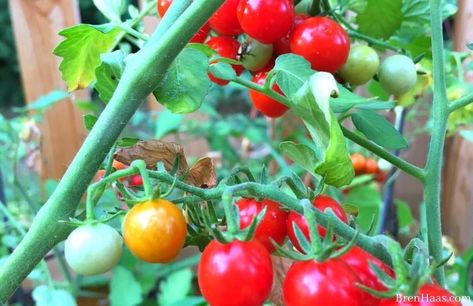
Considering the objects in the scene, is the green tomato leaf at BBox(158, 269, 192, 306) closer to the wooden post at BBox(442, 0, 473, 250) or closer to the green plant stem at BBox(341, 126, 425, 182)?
the green plant stem at BBox(341, 126, 425, 182)

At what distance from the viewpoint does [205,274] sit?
317 mm

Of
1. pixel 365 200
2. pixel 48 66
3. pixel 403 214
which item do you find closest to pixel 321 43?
pixel 365 200

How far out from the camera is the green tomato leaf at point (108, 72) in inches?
14.7

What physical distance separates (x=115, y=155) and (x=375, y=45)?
30 cm

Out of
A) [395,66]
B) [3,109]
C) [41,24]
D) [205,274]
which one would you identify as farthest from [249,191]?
[3,109]

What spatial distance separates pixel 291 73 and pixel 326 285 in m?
0.17

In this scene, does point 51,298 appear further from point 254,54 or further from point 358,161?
point 358,161

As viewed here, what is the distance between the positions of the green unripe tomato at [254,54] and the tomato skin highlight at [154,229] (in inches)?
6.9

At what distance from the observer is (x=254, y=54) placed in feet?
1.52

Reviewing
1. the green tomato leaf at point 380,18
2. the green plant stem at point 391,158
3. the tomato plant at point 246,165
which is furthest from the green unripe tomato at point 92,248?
the green tomato leaf at point 380,18

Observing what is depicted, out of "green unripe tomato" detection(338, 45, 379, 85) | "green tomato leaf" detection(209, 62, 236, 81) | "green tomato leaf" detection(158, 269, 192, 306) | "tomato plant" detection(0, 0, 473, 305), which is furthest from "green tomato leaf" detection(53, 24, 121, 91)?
"green tomato leaf" detection(158, 269, 192, 306)

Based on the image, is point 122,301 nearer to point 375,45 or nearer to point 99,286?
point 99,286

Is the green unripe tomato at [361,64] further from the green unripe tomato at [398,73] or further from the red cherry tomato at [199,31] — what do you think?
the red cherry tomato at [199,31]

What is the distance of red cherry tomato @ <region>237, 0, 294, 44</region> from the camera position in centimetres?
42
